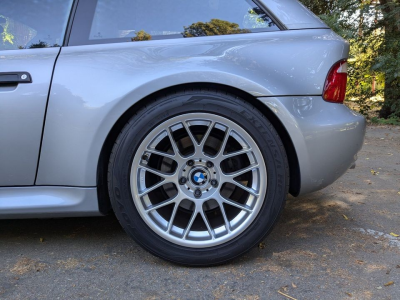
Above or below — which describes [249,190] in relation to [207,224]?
above

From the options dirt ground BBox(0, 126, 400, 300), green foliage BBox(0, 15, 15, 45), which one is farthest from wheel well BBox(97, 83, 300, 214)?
green foliage BBox(0, 15, 15, 45)

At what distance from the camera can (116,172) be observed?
6.90ft

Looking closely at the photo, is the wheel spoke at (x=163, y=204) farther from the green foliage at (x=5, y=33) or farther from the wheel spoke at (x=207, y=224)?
the green foliage at (x=5, y=33)

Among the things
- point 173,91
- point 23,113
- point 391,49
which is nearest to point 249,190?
point 173,91

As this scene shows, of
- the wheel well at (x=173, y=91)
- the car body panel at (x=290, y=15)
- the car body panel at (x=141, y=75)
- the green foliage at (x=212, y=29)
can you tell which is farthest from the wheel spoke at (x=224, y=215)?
the car body panel at (x=290, y=15)

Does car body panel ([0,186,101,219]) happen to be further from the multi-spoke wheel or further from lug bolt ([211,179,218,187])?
lug bolt ([211,179,218,187])

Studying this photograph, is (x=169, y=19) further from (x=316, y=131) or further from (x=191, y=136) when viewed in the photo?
(x=316, y=131)

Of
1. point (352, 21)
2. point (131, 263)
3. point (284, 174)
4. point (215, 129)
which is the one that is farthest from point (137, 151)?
point (352, 21)

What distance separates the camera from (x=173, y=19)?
7.29 feet

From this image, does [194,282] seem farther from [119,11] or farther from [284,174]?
[119,11]

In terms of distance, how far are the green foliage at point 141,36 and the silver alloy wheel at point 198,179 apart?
48 cm

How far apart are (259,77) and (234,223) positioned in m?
0.80

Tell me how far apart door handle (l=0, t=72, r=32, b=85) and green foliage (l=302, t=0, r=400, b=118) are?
731 cm

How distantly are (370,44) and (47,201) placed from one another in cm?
871
